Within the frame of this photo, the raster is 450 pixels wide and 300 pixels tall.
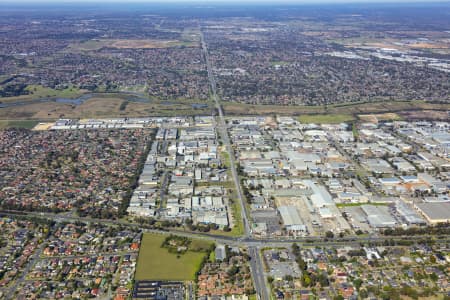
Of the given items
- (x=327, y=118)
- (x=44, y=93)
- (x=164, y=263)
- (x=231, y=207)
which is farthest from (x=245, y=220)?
(x=44, y=93)

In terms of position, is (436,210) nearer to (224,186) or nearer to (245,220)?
(245,220)

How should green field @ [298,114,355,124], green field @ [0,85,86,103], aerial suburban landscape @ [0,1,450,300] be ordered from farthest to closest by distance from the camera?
green field @ [0,85,86,103], green field @ [298,114,355,124], aerial suburban landscape @ [0,1,450,300]

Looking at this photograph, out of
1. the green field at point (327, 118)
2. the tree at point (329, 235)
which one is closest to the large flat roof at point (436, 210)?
the tree at point (329, 235)

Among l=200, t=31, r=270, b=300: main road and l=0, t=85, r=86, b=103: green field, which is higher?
l=0, t=85, r=86, b=103: green field

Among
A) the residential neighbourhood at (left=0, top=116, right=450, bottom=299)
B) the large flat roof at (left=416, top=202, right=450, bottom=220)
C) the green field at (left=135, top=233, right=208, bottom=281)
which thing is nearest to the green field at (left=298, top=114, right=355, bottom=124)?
the residential neighbourhood at (left=0, top=116, right=450, bottom=299)

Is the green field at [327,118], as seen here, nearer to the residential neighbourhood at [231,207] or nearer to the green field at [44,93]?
the residential neighbourhood at [231,207]

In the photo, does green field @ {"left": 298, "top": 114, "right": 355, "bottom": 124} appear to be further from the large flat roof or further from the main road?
the large flat roof
